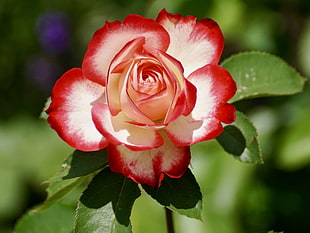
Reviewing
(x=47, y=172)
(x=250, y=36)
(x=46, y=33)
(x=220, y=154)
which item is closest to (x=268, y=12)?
(x=250, y=36)

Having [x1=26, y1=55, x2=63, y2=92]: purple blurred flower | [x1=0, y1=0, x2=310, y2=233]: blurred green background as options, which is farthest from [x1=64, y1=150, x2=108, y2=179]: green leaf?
[x1=26, y1=55, x2=63, y2=92]: purple blurred flower

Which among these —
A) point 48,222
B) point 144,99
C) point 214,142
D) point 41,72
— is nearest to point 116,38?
point 144,99

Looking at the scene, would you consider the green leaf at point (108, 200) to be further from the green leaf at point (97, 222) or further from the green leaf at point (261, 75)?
the green leaf at point (261, 75)

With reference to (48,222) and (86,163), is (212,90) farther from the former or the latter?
(48,222)

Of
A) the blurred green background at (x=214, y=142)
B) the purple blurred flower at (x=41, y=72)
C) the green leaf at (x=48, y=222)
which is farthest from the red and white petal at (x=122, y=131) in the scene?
the purple blurred flower at (x=41, y=72)

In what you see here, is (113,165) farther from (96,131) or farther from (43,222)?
(43,222)
